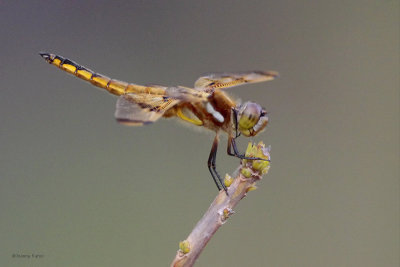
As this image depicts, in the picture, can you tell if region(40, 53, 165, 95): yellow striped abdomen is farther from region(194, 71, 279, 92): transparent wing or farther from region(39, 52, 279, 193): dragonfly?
region(194, 71, 279, 92): transparent wing

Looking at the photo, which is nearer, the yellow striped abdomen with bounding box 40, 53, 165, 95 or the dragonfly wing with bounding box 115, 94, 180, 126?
the dragonfly wing with bounding box 115, 94, 180, 126

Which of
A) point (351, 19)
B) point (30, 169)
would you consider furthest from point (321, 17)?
point (30, 169)

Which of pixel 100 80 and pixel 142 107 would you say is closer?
pixel 142 107

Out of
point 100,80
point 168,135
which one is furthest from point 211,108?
point 168,135

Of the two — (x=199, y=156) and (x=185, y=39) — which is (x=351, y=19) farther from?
(x=199, y=156)

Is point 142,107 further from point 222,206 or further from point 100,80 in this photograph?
point 222,206

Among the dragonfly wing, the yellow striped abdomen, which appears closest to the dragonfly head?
the dragonfly wing

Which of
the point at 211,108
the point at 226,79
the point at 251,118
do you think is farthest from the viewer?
the point at 226,79
